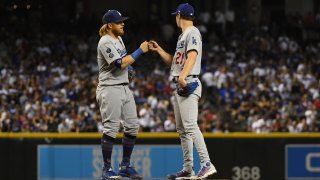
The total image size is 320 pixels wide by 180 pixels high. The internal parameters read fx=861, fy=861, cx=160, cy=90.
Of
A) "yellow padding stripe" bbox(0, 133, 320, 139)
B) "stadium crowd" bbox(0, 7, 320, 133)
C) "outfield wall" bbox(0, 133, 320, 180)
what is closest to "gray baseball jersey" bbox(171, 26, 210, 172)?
"outfield wall" bbox(0, 133, 320, 180)

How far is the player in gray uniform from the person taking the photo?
29.8 ft

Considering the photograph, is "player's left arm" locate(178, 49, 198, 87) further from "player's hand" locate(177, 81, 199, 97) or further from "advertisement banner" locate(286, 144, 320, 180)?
"advertisement banner" locate(286, 144, 320, 180)

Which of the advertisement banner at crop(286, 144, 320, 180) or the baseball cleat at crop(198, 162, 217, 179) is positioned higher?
the baseball cleat at crop(198, 162, 217, 179)

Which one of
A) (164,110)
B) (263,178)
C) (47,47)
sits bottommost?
(263,178)

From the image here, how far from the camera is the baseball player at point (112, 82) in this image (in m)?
9.12

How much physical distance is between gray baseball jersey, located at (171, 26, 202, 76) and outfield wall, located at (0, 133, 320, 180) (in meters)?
5.64

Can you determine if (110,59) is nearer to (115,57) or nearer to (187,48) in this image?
(115,57)

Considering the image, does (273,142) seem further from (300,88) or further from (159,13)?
(159,13)

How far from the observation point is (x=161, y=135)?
15.4m

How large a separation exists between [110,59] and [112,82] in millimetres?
272

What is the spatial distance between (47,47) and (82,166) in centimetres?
779

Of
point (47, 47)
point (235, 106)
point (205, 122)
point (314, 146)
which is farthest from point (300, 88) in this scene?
point (47, 47)

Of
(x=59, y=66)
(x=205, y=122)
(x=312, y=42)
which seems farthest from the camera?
(x=312, y=42)

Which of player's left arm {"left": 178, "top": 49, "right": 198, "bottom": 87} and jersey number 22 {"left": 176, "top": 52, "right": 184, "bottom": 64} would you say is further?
jersey number 22 {"left": 176, "top": 52, "right": 184, "bottom": 64}
